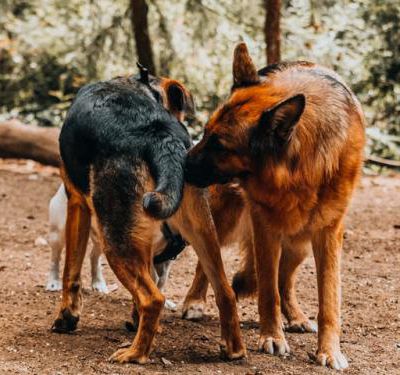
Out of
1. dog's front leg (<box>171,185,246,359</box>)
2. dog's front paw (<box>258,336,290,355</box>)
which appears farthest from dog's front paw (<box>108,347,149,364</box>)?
dog's front paw (<box>258,336,290,355</box>)

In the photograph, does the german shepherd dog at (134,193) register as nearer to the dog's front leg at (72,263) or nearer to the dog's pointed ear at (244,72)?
the dog's front leg at (72,263)

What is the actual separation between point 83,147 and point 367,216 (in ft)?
20.8

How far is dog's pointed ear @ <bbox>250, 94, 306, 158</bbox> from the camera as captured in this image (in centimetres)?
430

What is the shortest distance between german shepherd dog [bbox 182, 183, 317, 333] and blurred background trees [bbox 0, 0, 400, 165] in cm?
725

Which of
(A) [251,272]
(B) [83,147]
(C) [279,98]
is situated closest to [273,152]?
(C) [279,98]

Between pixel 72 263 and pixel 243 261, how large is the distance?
1398 mm

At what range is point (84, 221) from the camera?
5.26m

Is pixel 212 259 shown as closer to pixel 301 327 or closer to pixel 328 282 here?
pixel 328 282

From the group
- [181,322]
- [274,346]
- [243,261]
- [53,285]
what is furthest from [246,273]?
[53,285]

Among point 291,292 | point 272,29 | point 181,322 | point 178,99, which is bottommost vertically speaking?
point 181,322

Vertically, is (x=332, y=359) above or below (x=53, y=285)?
above

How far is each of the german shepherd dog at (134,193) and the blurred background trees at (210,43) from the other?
7.85 m

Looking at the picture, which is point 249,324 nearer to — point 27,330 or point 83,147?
point 27,330

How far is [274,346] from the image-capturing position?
201 inches
